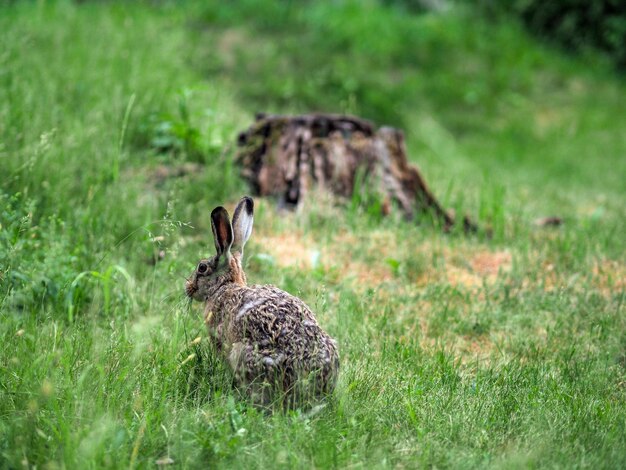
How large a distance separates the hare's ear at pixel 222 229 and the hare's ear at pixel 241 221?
0.13m

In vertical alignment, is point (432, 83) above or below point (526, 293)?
above

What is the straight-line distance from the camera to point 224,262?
155 inches

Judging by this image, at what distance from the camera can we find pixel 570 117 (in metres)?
12.1

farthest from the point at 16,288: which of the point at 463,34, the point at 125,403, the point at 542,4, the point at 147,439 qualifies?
the point at 542,4

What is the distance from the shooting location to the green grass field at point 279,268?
3119 millimetres

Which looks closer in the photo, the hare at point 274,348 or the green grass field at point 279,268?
the green grass field at point 279,268

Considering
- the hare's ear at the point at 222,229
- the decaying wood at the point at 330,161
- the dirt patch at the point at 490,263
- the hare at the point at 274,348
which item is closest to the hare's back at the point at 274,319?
the hare at the point at 274,348

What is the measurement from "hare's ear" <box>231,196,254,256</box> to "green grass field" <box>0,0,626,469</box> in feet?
1.45

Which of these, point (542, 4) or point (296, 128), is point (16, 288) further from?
point (542, 4)

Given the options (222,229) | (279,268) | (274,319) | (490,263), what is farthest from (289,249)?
(274,319)

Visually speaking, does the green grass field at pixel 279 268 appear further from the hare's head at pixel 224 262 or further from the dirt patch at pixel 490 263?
the hare's head at pixel 224 262

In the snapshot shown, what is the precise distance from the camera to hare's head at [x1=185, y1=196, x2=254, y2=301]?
388 cm

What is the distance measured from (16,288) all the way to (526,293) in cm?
341

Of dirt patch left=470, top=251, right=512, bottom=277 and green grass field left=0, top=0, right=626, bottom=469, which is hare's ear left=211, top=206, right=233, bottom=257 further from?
dirt patch left=470, top=251, right=512, bottom=277
